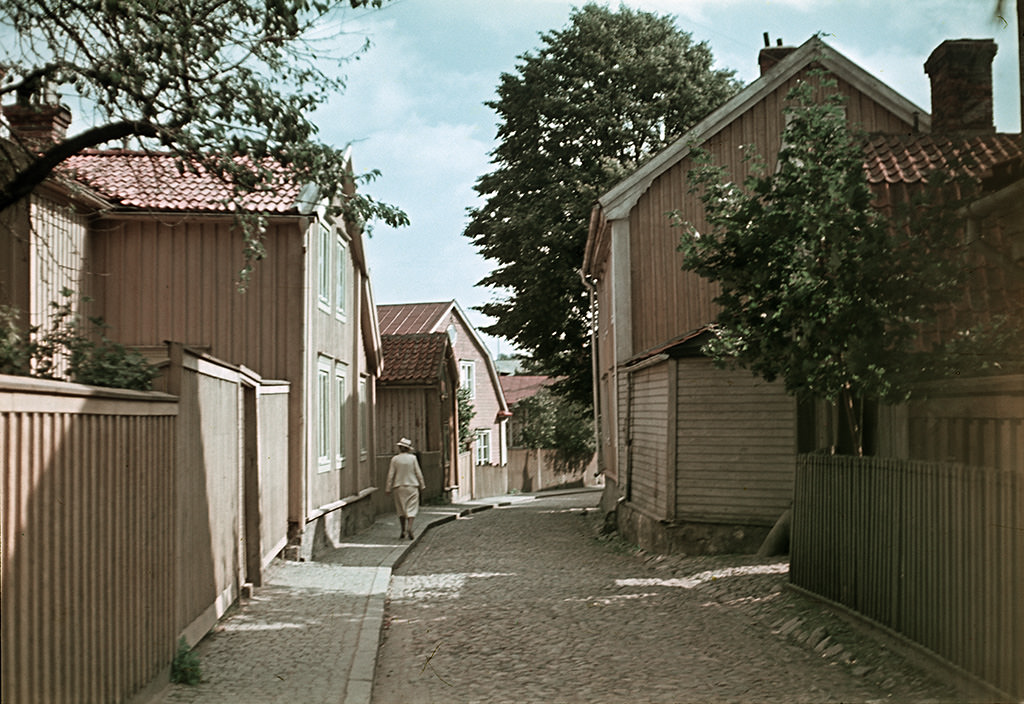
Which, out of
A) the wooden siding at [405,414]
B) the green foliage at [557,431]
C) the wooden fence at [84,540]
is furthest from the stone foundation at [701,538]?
the green foliage at [557,431]

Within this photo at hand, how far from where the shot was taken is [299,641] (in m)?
9.36

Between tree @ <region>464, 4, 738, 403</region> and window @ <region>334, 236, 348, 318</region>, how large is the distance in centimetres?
972

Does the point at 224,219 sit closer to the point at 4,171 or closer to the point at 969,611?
the point at 4,171

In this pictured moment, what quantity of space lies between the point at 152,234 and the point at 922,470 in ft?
41.5

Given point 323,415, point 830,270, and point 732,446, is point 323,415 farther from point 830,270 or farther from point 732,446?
point 830,270

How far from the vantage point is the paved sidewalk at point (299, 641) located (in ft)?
24.5

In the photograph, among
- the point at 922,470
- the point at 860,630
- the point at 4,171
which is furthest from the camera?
the point at 4,171

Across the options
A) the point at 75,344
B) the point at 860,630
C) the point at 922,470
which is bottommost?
the point at 860,630

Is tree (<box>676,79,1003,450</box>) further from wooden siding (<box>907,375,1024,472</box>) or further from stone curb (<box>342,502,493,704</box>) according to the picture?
stone curb (<box>342,502,493,704</box>)

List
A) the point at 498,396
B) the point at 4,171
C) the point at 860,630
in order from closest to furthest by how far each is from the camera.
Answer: the point at 860,630 < the point at 4,171 < the point at 498,396

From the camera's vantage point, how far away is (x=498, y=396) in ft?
176

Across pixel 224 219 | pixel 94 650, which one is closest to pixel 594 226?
pixel 224 219

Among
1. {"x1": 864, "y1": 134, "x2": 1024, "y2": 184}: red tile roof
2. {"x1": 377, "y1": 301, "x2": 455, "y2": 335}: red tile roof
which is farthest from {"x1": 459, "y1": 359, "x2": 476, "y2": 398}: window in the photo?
{"x1": 864, "y1": 134, "x2": 1024, "y2": 184}: red tile roof

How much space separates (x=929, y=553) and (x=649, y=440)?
1063 centimetres
